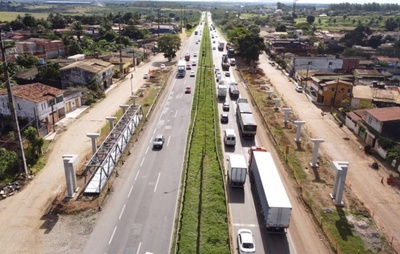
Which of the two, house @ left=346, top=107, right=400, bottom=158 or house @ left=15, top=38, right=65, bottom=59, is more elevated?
house @ left=15, top=38, right=65, bottom=59

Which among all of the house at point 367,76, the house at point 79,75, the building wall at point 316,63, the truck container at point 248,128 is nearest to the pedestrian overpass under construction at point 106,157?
the truck container at point 248,128

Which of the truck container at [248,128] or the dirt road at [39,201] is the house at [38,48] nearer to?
the dirt road at [39,201]

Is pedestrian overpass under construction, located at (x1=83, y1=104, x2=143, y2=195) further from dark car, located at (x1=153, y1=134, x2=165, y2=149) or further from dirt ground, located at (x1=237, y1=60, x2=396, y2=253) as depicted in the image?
dirt ground, located at (x1=237, y1=60, x2=396, y2=253)

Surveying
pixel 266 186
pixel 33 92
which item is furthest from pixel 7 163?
pixel 266 186

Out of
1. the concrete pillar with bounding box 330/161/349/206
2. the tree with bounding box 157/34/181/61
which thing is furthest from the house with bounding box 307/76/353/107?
the tree with bounding box 157/34/181/61

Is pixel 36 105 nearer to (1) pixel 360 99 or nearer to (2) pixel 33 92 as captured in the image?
(2) pixel 33 92

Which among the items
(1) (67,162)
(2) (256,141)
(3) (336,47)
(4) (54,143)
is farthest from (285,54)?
(1) (67,162)
